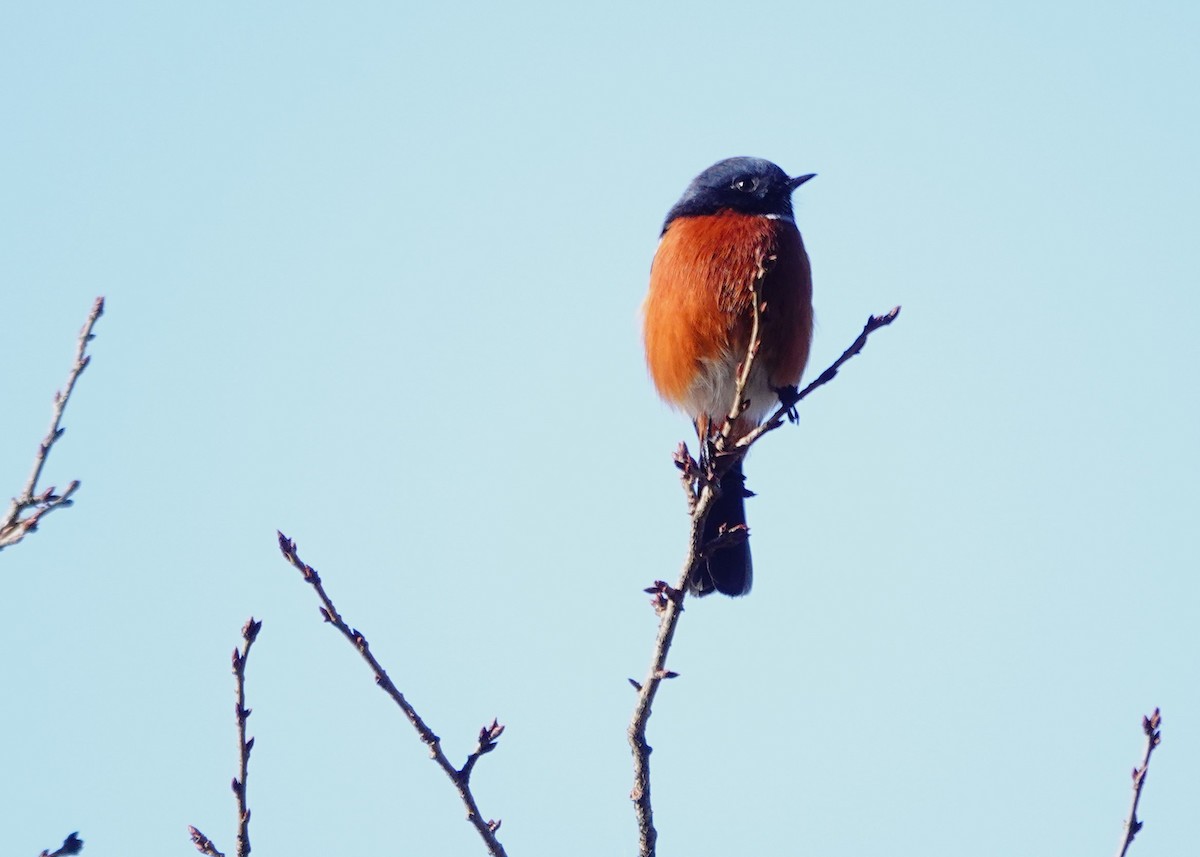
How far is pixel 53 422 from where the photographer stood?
3018mm

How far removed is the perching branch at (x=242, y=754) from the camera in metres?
2.93

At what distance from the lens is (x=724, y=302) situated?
5973 mm

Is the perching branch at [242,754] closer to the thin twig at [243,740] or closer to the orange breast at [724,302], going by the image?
the thin twig at [243,740]

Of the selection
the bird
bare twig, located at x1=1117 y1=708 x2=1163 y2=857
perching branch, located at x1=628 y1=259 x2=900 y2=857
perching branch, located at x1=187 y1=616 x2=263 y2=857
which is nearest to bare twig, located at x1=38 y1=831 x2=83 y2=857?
perching branch, located at x1=187 y1=616 x2=263 y2=857

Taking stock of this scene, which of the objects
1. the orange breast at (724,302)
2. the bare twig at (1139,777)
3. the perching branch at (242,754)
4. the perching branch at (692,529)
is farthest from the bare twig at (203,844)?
the orange breast at (724,302)

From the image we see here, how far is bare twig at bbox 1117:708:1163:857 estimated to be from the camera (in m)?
2.99

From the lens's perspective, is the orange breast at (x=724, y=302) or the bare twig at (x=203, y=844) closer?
the bare twig at (x=203, y=844)

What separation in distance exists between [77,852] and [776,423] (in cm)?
231

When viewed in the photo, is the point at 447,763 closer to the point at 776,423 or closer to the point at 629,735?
the point at 629,735

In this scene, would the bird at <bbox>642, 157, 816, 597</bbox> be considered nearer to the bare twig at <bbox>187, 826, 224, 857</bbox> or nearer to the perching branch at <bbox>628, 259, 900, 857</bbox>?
the perching branch at <bbox>628, 259, 900, 857</bbox>

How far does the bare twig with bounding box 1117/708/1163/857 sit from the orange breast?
8.95 ft

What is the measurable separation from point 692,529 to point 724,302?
222cm

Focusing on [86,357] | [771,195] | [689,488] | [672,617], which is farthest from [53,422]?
[771,195]

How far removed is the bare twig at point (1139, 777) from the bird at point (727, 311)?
244 centimetres
